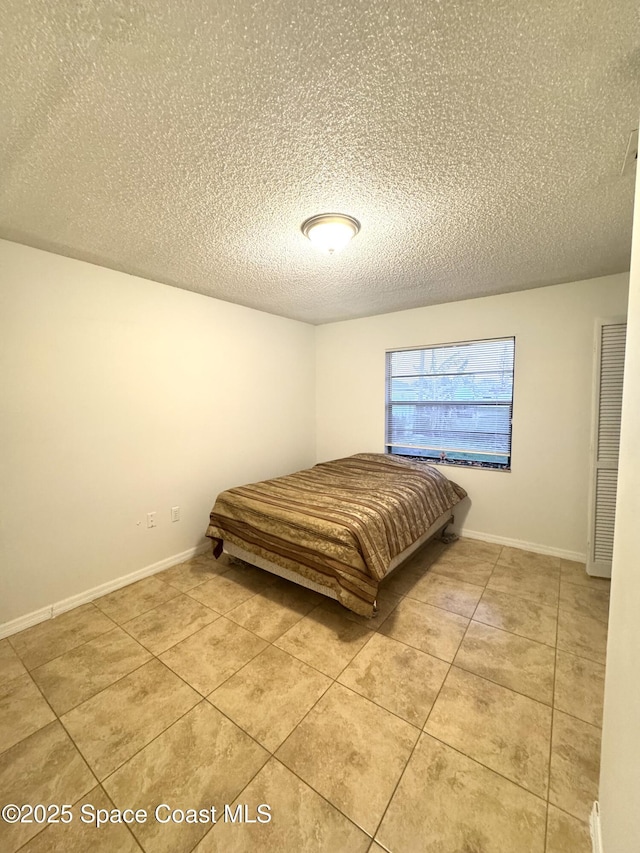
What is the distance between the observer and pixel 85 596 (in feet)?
7.32

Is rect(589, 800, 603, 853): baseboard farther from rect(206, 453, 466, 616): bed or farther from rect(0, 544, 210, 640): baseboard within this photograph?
rect(0, 544, 210, 640): baseboard

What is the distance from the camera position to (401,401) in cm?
357

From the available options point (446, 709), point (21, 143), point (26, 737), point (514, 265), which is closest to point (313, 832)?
point (446, 709)

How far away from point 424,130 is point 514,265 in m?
1.56

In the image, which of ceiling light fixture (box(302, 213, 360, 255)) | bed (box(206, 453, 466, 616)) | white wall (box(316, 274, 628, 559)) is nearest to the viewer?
ceiling light fixture (box(302, 213, 360, 255))

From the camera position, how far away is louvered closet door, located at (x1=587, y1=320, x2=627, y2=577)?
228 centimetres

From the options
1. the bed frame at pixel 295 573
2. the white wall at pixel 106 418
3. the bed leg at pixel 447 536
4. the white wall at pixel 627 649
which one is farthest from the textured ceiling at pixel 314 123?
the bed leg at pixel 447 536

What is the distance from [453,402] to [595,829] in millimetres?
2736

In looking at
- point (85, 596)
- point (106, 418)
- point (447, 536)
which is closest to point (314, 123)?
point (106, 418)

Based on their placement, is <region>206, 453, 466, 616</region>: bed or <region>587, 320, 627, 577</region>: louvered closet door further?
<region>587, 320, 627, 577</region>: louvered closet door

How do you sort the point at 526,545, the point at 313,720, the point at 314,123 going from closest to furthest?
1. the point at 314,123
2. the point at 313,720
3. the point at 526,545

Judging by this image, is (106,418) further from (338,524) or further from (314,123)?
(314,123)

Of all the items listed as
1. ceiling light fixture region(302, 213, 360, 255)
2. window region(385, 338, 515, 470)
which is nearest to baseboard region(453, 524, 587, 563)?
window region(385, 338, 515, 470)

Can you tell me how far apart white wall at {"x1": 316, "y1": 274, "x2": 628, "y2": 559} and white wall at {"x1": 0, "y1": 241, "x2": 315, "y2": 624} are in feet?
6.70
